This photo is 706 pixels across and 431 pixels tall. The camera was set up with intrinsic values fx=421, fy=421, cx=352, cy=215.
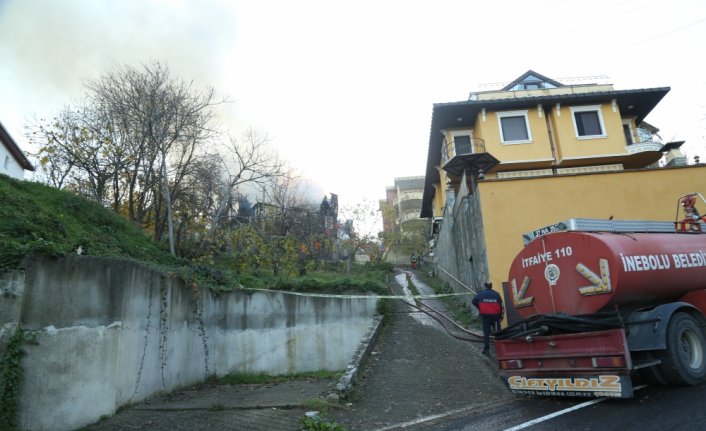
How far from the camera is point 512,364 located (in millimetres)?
6977

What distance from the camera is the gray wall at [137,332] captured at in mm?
6270

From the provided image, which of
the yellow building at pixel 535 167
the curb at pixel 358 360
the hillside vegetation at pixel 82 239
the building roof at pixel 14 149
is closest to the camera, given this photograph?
the hillside vegetation at pixel 82 239

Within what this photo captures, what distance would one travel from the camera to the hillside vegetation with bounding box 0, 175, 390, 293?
23.0ft

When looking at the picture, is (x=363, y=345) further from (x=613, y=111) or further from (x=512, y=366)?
(x=613, y=111)

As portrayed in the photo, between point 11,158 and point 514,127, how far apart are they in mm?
27025

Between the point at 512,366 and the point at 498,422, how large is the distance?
141 cm

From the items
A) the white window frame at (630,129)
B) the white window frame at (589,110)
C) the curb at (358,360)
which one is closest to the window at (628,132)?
the white window frame at (630,129)

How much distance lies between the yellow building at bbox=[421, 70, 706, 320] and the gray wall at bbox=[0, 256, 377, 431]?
455cm

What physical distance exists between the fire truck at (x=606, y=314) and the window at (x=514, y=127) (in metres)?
18.1

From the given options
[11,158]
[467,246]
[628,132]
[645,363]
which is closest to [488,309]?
[645,363]

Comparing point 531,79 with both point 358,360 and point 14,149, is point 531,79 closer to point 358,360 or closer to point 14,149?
point 358,360

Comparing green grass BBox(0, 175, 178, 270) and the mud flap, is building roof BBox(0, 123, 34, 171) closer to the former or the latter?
green grass BBox(0, 175, 178, 270)

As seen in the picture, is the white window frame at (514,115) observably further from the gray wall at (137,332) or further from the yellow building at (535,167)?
the gray wall at (137,332)

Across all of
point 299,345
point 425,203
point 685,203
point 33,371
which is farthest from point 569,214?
point 425,203
